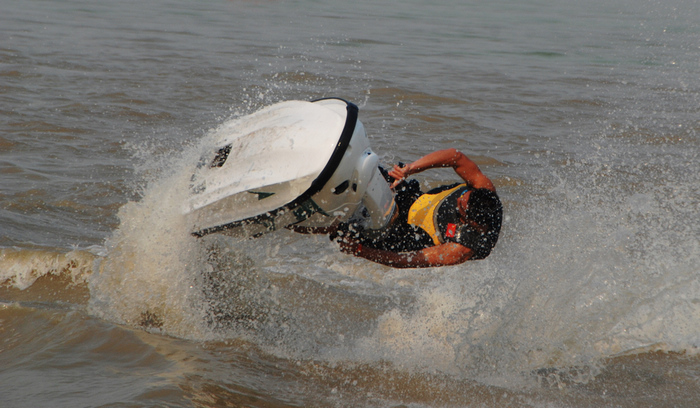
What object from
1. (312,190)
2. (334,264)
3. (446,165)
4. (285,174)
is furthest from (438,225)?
(334,264)

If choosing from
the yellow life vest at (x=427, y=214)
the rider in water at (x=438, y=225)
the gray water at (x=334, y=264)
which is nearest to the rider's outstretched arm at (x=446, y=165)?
the rider in water at (x=438, y=225)

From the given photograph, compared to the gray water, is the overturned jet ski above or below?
above

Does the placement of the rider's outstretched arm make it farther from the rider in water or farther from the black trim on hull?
the black trim on hull

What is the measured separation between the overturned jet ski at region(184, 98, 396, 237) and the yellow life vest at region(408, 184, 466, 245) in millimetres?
663

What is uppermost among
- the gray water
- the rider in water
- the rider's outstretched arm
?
the rider's outstretched arm

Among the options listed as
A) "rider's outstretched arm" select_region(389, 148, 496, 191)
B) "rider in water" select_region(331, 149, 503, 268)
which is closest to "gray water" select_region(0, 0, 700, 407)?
"rider in water" select_region(331, 149, 503, 268)

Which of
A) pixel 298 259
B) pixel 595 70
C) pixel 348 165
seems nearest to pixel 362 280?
pixel 298 259

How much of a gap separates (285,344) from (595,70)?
13072 mm

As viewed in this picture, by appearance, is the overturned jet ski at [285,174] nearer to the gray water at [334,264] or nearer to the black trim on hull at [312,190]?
the black trim on hull at [312,190]

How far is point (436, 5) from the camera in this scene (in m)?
27.4

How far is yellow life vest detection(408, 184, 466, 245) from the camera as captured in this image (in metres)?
4.17

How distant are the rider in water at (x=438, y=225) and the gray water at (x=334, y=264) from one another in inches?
27.8

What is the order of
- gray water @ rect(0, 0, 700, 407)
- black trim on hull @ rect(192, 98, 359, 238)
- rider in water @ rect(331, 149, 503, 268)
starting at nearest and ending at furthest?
black trim on hull @ rect(192, 98, 359, 238) < gray water @ rect(0, 0, 700, 407) < rider in water @ rect(331, 149, 503, 268)

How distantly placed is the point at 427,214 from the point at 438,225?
0.10m
